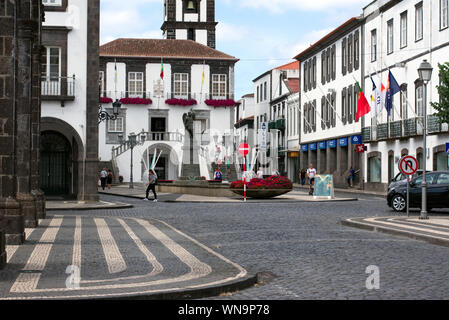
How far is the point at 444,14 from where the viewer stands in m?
41.8

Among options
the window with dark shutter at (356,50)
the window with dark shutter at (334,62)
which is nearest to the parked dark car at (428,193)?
the window with dark shutter at (356,50)

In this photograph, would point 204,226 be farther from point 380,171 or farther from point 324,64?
point 324,64

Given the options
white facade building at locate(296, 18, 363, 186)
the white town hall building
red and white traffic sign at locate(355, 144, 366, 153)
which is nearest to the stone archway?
red and white traffic sign at locate(355, 144, 366, 153)

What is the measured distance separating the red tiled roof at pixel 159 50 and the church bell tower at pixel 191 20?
6.99 metres

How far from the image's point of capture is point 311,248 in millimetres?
14336

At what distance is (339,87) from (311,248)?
160ft

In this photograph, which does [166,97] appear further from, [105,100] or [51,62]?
[51,62]

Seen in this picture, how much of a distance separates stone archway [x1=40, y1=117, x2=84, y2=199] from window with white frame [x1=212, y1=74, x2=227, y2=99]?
36.5m

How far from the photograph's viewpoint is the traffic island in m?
16.1

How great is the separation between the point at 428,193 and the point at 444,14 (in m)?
18.4

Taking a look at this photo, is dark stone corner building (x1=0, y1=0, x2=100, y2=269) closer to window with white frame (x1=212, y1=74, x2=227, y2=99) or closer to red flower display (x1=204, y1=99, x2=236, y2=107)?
red flower display (x1=204, y1=99, x2=236, y2=107)

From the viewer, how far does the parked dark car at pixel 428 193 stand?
26203 mm

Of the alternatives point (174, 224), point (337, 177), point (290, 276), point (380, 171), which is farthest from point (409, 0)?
point (290, 276)

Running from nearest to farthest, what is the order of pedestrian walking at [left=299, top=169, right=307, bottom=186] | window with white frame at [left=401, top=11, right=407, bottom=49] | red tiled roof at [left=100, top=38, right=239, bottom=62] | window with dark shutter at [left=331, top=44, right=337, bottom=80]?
1. window with white frame at [left=401, top=11, right=407, bottom=49]
2. window with dark shutter at [left=331, top=44, right=337, bottom=80]
3. pedestrian walking at [left=299, top=169, right=307, bottom=186]
4. red tiled roof at [left=100, top=38, right=239, bottom=62]
